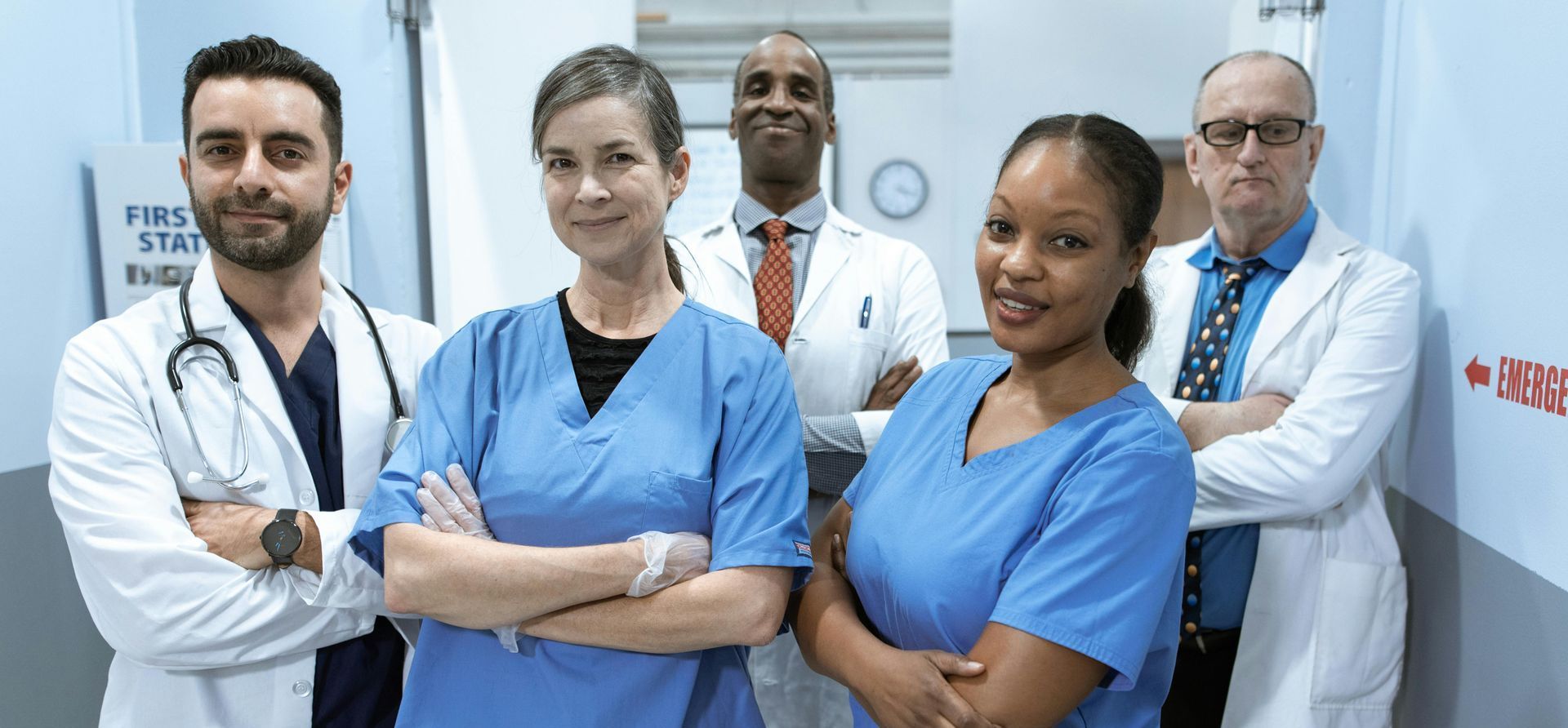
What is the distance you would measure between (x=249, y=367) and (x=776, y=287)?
93cm

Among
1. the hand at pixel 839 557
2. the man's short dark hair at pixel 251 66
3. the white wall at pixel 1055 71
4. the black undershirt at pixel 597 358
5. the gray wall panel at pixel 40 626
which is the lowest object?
the gray wall panel at pixel 40 626

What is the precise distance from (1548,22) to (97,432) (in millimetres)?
2071

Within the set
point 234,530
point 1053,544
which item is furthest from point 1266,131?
point 234,530

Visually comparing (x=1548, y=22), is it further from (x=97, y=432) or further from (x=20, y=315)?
(x=20, y=315)

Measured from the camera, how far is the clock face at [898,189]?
3609mm

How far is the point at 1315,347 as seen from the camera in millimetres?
1643

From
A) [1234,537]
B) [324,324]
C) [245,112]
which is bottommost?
[1234,537]

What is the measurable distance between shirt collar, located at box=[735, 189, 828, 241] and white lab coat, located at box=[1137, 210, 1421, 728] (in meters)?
0.76

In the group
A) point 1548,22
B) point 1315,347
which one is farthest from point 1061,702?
point 1548,22

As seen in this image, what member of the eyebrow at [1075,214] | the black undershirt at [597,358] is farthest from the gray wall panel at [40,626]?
the eyebrow at [1075,214]

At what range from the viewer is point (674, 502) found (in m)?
1.14

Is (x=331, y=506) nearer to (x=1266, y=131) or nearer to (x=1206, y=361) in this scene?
(x=1206, y=361)

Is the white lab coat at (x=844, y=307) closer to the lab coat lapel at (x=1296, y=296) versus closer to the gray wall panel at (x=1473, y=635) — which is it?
the lab coat lapel at (x=1296, y=296)

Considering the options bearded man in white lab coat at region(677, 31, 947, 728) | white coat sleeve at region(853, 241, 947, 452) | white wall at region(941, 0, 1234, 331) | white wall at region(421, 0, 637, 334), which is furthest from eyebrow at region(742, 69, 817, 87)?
white wall at region(941, 0, 1234, 331)
